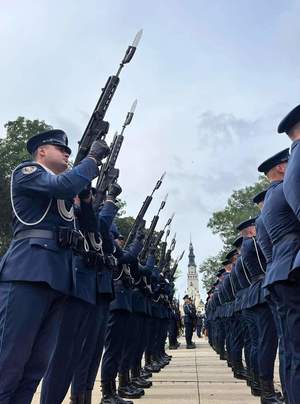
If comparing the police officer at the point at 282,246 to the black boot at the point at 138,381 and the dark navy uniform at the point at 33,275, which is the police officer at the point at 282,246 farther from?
the black boot at the point at 138,381

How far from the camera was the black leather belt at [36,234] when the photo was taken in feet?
11.6

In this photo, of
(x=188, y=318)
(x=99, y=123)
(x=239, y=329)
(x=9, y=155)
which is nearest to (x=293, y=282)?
(x=99, y=123)

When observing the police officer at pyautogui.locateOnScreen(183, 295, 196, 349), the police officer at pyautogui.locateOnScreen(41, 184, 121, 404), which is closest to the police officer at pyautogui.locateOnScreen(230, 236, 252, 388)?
the police officer at pyautogui.locateOnScreen(41, 184, 121, 404)

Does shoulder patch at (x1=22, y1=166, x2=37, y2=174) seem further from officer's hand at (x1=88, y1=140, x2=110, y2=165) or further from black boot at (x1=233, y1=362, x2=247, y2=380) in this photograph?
black boot at (x1=233, y1=362, x2=247, y2=380)

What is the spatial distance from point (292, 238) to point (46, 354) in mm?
1759

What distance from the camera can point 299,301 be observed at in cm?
347

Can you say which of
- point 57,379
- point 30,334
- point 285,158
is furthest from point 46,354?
point 285,158

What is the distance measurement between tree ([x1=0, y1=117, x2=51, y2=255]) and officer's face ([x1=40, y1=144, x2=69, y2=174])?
26.4 meters

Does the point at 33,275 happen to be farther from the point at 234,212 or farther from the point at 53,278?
the point at 234,212

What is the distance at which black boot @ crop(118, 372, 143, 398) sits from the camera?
6719 mm

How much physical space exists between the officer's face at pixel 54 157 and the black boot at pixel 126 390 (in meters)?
3.80

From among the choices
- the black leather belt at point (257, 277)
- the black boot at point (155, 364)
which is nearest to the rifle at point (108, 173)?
the black leather belt at point (257, 277)

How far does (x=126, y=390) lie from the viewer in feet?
22.5

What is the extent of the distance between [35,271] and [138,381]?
16.6 feet
